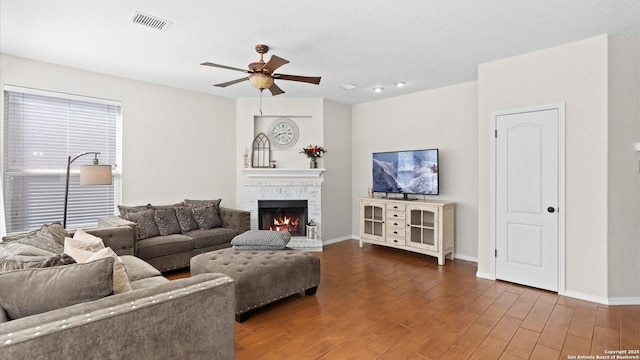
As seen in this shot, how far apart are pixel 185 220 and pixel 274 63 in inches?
109

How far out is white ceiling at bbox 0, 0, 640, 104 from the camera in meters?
2.61

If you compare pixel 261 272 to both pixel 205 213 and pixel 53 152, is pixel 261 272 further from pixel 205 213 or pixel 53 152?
pixel 53 152

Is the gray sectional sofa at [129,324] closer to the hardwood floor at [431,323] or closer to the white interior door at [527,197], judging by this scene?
the hardwood floor at [431,323]

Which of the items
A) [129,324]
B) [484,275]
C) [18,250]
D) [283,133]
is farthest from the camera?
[283,133]

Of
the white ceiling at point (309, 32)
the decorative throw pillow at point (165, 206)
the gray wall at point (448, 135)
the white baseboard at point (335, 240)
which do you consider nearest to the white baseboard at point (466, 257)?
the gray wall at point (448, 135)

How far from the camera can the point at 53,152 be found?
397cm

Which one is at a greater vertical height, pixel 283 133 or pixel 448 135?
pixel 283 133

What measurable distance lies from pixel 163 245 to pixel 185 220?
0.62 metres

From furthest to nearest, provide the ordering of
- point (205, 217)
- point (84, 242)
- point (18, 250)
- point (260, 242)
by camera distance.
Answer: point (205, 217)
point (260, 242)
point (84, 242)
point (18, 250)

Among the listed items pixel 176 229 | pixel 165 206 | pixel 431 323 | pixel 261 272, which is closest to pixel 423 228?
pixel 431 323

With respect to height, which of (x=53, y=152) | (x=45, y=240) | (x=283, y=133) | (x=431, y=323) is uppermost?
(x=283, y=133)

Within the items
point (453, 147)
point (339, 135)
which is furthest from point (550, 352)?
point (339, 135)

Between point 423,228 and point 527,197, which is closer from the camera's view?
point 527,197

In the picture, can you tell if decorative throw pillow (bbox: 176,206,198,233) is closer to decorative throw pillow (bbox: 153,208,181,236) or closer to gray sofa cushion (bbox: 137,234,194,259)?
decorative throw pillow (bbox: 153,208,181,236)
